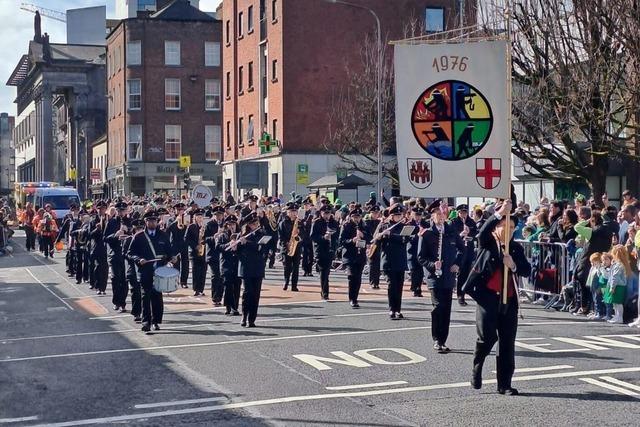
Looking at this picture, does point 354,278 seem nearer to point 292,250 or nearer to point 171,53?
point 292,250

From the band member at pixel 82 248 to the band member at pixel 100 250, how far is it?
4.73ft

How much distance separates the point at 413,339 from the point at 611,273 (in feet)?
12.9

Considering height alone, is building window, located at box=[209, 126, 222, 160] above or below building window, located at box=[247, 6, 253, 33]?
below

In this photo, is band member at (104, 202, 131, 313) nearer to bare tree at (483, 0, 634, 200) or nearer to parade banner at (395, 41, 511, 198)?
parade banner at (395, 41, 511, 198)

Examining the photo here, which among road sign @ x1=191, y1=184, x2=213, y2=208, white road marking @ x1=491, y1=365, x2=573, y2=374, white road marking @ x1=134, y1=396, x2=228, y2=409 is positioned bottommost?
white road marking @ x1=134, y1=396, x2=228, y2=409

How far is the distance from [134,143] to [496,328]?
60.7 m

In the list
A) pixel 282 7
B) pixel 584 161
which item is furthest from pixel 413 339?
pixel 282 7

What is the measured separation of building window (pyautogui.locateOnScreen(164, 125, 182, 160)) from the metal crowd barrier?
167 feet

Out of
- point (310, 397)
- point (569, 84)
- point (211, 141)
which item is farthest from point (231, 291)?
point (211, 141)

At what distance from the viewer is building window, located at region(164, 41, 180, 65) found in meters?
68.7

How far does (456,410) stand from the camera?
9.64m

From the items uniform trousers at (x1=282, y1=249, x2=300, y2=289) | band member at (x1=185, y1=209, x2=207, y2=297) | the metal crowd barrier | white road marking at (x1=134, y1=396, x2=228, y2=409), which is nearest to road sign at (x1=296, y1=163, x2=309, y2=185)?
uniform trousers at (x1=282, y1=249, x2=300, y2=289)

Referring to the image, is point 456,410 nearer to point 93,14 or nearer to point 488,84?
point 488,84

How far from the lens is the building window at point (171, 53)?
68.7 metres
